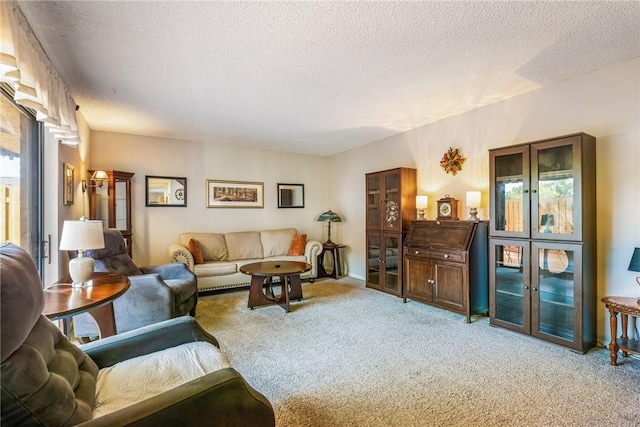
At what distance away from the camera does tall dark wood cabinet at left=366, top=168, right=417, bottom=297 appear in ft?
14.3

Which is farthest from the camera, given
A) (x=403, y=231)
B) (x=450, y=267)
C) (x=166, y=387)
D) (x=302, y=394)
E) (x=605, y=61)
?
(x=403, y=231)

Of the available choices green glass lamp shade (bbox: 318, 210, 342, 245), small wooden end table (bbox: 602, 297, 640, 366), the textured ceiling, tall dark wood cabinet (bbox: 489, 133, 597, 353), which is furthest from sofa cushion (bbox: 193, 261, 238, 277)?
small wooden end table (bbox: 602, 297, 640, 366)

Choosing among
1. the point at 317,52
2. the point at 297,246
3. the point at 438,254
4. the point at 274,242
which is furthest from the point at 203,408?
the point at 274,242

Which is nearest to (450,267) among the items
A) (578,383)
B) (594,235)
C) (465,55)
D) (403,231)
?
(403,231)

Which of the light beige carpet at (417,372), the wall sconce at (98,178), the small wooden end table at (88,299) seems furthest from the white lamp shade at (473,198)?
the wall sconce at (98,178)

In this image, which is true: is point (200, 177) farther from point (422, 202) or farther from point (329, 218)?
point (422, 202)

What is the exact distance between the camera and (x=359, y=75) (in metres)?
2.78

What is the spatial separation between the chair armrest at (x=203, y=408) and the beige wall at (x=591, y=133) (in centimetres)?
316

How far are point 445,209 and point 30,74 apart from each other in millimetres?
3989

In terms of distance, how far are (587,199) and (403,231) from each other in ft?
6.69

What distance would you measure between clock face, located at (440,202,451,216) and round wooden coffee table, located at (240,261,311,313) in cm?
188

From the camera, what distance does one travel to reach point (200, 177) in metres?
5.29

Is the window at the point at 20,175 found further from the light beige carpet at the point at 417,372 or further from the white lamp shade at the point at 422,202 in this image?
the white lamp shade at the point at 422,202

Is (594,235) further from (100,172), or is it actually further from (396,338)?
(100,172)
